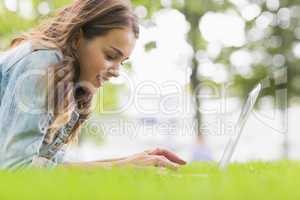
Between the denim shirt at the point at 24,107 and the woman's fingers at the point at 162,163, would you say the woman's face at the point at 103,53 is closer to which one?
the denim shirt at the point at 24,107

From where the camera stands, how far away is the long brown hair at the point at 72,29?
251 centimetres

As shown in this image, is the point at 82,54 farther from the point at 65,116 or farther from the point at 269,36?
the point at 269,36

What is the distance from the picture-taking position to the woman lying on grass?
6.93ft

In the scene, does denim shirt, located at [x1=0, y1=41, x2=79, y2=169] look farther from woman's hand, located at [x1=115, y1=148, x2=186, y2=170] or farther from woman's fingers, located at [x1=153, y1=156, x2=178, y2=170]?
woman's fingers, located at [x1=153, y1=156, x2=178, y2=170]

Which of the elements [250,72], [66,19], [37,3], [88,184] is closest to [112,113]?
[250,72]

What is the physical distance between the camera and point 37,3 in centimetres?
662

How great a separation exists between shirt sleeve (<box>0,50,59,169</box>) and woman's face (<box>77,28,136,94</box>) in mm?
266

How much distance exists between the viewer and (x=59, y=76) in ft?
7.80

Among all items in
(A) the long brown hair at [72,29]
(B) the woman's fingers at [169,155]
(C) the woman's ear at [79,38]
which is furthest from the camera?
(C) the woman's ear at [79,38]

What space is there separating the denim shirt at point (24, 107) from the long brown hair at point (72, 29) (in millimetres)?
124

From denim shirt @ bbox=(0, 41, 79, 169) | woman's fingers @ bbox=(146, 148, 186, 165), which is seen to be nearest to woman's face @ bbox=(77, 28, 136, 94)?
denim shirt @ bbox=(0, 41, 79, 169)

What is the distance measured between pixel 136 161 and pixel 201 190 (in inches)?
45.1

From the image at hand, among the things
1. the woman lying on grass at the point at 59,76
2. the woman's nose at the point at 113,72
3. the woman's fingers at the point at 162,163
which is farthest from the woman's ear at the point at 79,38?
the woman's fingers at the point at 162,163

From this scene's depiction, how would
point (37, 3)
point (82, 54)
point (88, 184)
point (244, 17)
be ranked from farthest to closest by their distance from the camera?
point (244, 17)
point (37, 3)
point (82, 54)
point (88, 184)
